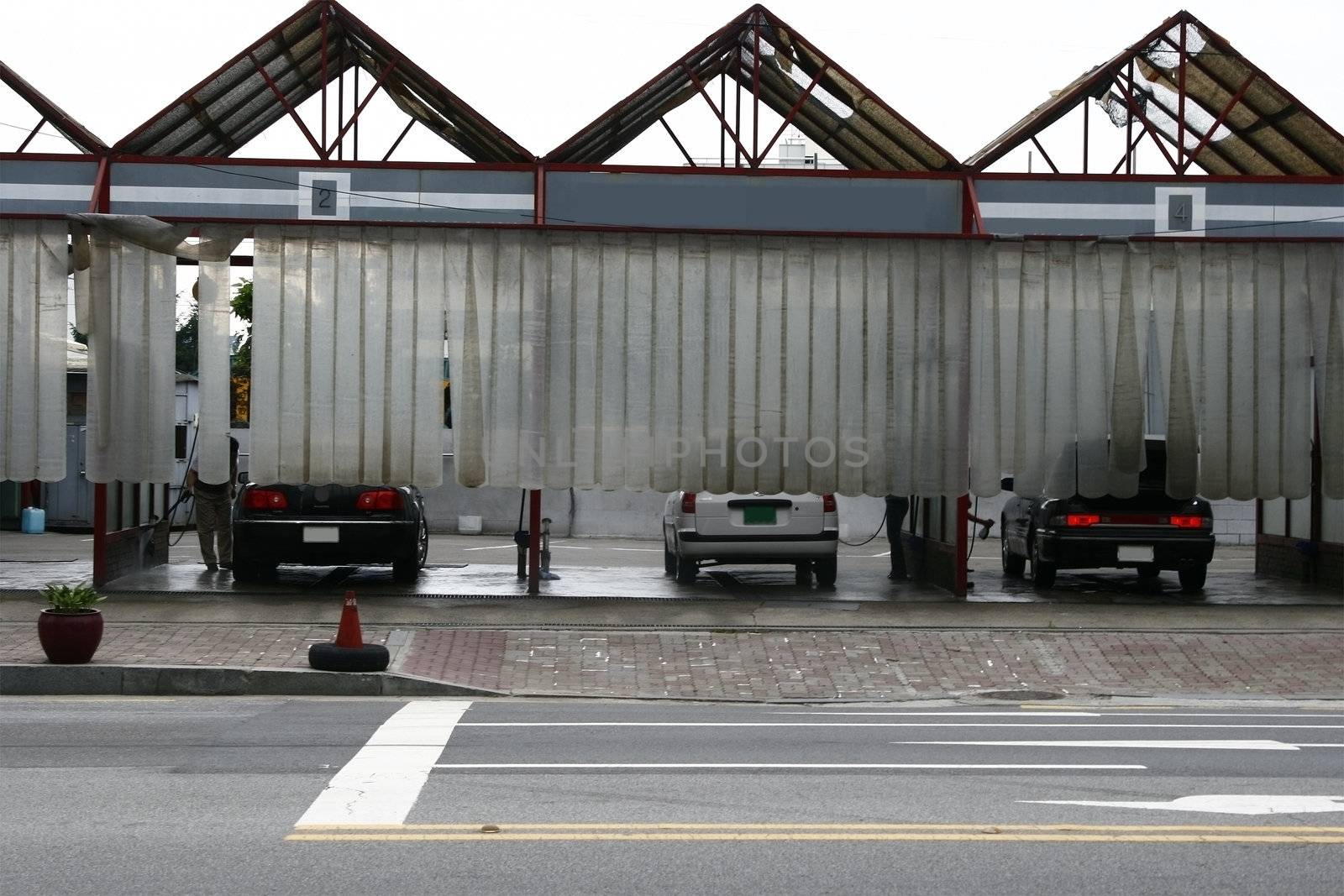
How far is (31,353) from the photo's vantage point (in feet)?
Answer: 50.5

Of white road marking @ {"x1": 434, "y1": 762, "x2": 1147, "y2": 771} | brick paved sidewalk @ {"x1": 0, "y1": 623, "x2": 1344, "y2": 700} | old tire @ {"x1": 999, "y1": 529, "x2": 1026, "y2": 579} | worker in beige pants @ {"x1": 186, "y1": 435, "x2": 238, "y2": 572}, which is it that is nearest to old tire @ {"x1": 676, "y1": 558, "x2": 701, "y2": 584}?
brick paved sidewalk @ {"x1": 0, "y1": 623, "x2": 1344, "y2": 700}

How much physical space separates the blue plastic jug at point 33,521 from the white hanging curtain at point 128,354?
12.3m

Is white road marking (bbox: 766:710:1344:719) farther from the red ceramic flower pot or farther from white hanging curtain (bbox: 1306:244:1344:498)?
white hanging curtain (bbox: 1306:244:1344:498)

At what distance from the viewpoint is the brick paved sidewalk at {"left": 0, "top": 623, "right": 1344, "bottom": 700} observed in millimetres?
12188

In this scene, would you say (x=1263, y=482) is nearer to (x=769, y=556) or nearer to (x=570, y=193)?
(x=769, y=556)

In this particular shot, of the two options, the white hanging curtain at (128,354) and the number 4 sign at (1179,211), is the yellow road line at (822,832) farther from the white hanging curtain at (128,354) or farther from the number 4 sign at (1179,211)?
the number 4 sign at (1179,211)

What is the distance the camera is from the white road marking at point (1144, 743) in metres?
9.09

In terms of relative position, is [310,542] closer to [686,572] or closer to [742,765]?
[686,572]

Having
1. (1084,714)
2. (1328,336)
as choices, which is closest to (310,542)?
(1084,714)

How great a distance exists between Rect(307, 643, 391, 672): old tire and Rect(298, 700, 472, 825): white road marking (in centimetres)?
140

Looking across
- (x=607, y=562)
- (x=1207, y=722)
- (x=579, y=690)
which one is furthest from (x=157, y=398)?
(x=1207, y=722)

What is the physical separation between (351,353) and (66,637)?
16.0 ft

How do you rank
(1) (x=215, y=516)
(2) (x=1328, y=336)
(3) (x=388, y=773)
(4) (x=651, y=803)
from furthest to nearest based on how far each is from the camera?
1. (1) (x=215, y=516)
2. (2) (x=1328, y=336)
3. (3) (x=388, y=773)
4. (4) (x=651, y=803)

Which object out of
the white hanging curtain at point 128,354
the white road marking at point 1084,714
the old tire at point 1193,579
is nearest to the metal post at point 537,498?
the white hanging curtain at point 128,354
